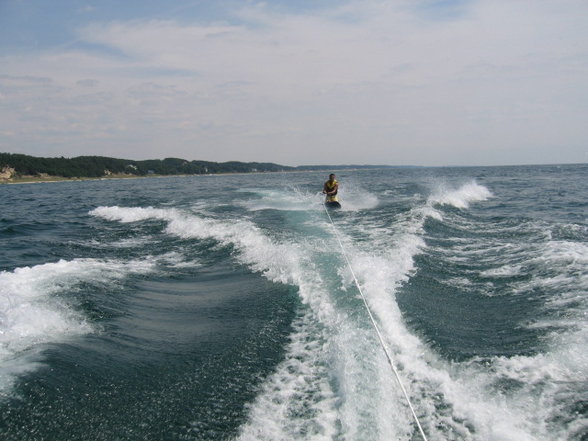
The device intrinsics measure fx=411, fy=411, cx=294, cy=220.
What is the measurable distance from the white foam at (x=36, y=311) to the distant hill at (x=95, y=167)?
88.5 m

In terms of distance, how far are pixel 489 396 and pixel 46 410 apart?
398 centimetres

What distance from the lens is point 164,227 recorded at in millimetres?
15000

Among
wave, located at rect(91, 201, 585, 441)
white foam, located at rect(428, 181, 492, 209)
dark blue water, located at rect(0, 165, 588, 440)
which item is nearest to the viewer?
wave, located at rect(91, 201, 585, 441)

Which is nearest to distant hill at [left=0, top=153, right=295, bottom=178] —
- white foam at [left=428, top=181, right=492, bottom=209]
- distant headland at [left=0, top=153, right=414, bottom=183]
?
distant headland at [left=0, top=153, right=414, bottom=183]

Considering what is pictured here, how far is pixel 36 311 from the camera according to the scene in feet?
18.7

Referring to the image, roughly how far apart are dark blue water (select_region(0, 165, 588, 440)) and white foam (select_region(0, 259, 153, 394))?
0.09ft

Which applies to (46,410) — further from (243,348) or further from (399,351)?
(399,351)

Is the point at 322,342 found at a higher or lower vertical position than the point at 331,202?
lower

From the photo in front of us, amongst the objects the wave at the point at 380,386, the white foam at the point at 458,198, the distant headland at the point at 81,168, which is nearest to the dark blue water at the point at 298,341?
the wave at the point at 380,386

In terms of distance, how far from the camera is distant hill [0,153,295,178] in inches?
3364

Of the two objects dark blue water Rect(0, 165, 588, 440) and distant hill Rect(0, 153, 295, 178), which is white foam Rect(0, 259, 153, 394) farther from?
distant hill Rect(0, 153, 295, 178)

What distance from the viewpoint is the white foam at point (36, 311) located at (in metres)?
4.50

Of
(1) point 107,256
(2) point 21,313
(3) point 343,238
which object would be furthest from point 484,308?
(1) point 107,256

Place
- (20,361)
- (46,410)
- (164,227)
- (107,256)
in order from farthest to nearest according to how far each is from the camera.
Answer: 1. (164,227)
2. (107,256)
3. (20,361)
4. (46,410)
